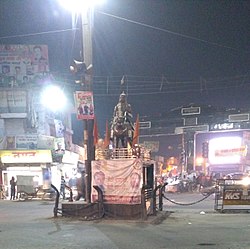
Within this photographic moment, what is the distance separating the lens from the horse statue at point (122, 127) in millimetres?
16641

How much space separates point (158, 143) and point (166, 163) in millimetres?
3061

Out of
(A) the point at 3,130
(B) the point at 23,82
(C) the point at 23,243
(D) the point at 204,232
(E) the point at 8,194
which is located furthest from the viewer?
(B) the point at 23,82

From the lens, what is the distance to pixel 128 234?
11531 mm

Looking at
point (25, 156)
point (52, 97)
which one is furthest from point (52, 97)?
point (25, 156)

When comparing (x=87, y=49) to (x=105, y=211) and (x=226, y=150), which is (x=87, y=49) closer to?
(x=105, y=211)

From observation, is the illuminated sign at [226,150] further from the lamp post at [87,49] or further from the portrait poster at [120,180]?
the portrait poster at [120,180]

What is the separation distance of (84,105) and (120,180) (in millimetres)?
2962

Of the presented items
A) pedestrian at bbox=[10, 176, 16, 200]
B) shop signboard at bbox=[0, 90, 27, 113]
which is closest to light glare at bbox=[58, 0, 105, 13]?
pedestrian at bbox=[10, 176, 16, 200]

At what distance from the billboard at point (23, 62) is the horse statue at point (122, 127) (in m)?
24.0

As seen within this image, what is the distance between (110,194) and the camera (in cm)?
1548

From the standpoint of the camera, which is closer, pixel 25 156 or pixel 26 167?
pixel 25 156

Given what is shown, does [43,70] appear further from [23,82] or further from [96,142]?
[96,142]

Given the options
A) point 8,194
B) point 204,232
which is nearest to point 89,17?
point 204,232

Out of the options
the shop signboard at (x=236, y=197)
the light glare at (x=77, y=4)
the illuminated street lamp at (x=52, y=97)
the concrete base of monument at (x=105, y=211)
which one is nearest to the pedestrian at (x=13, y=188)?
the illuminated street lamp at (x=52, y=97)
